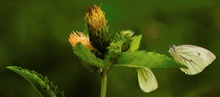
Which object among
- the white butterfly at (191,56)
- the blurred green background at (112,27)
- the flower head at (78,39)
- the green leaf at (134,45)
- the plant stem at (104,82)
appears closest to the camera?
the plant stem at (104,82)

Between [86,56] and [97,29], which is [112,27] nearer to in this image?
[97,29]

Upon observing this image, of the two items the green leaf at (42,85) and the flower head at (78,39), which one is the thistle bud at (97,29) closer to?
the flower head at (78,39)

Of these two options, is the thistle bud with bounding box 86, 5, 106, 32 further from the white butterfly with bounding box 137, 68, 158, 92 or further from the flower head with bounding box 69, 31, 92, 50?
the white butterfly with bounding box 137, 68, 158, 92

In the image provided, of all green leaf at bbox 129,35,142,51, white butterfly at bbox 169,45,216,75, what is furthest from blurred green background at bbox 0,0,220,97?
green leaf at bbox 129,35,142,51

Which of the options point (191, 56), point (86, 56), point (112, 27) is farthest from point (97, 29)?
point (112, 27)

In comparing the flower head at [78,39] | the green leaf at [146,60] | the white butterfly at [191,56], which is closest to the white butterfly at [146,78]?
the green leaf at [146,60]

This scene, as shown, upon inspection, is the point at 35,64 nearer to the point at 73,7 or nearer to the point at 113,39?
the point at 73,7

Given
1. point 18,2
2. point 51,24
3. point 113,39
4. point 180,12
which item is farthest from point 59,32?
point 113,39
